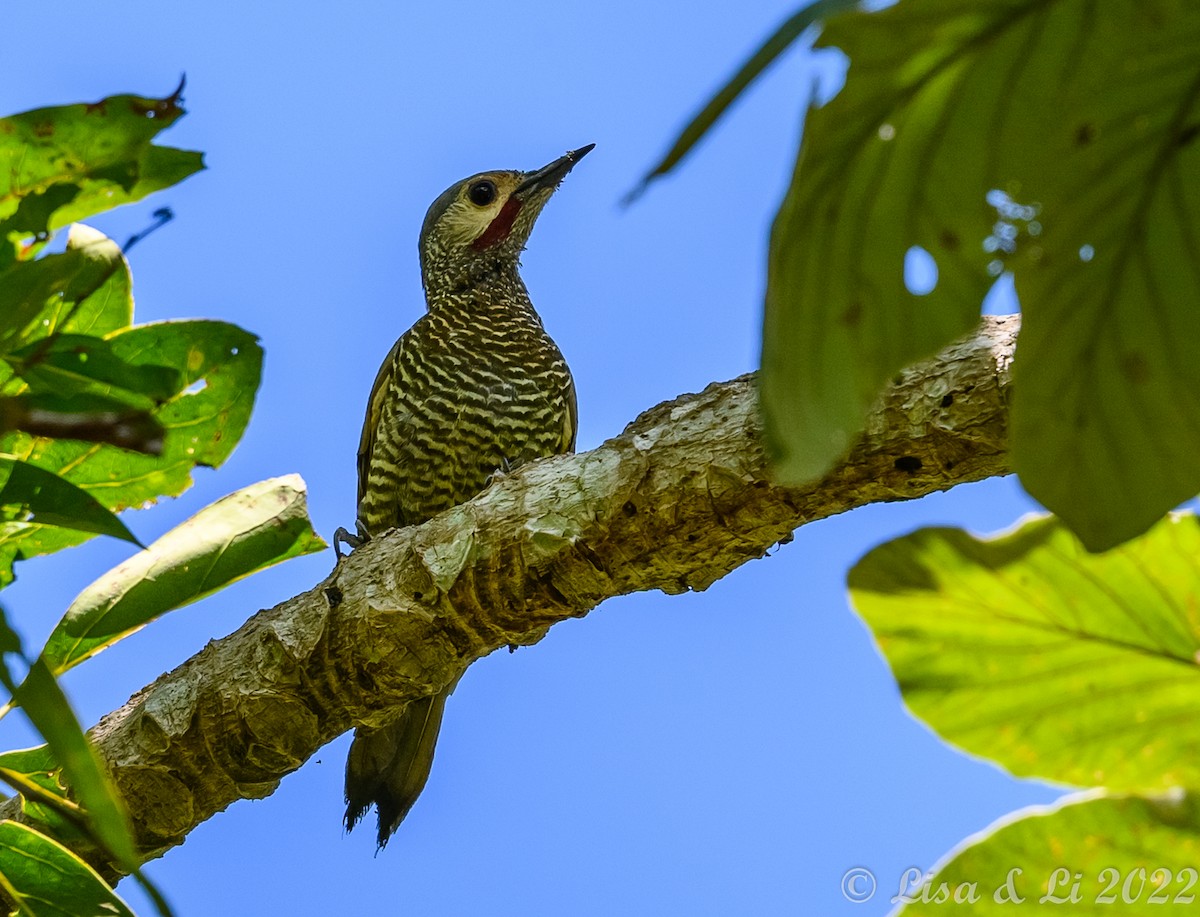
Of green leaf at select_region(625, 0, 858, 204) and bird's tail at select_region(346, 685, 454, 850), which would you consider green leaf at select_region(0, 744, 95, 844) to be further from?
green leaf at select_region(625, 0, 858, 204)

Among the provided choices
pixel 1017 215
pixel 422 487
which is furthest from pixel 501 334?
pixel 1017 215

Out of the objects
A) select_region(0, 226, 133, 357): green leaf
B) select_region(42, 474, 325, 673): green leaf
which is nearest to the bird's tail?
select_region(42, 474, 325, 673): green leaf

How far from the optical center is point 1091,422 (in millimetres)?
759

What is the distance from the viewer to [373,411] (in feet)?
15.0

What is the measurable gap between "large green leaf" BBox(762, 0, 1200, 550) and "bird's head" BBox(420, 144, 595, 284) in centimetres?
448

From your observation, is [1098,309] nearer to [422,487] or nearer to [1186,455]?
[1186,455]

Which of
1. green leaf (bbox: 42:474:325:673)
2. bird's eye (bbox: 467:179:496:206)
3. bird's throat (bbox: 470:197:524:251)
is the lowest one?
green leaf (bbox: 42:474:325:673)

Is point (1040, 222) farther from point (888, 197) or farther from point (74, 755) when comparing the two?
point (74, 755)

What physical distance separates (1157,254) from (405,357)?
387 centimetres

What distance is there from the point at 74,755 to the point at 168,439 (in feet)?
3.82

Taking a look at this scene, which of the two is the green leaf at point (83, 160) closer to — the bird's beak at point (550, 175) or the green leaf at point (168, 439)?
the green leaf at point (168, 439)

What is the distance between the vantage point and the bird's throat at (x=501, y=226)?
5.28 metres

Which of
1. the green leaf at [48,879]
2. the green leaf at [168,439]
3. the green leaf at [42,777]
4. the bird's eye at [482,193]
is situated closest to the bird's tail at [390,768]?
the green leaf at [42,777]

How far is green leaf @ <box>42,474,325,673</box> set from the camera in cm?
241
